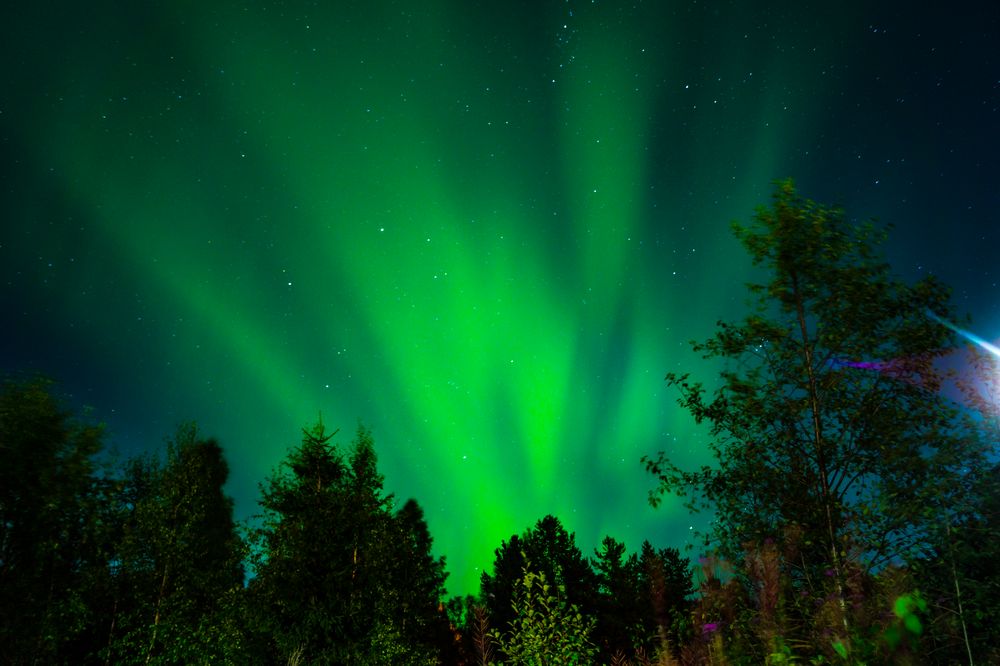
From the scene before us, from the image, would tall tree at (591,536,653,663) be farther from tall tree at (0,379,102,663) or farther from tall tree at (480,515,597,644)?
tall tree at (0,379,102,663)

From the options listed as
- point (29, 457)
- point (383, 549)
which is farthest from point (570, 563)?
point (29, 457)

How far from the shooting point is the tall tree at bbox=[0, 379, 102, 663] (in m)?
15.1

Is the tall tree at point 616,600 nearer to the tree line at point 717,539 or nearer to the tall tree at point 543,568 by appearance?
the tall tree at point 543,568

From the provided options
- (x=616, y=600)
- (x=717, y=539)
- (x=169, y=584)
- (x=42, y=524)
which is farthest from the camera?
(x=616, y=600)

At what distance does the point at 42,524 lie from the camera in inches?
639

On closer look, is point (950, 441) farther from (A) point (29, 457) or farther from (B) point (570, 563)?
(B) point (570, 563)

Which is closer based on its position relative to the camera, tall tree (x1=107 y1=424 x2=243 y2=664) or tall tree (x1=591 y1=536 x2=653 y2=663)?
tall tree (x1=107 y1=424 x2=243 y2=664)

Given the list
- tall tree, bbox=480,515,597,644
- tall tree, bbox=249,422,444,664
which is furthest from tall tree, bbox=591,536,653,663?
tall tree, bbox=249,422,444,664

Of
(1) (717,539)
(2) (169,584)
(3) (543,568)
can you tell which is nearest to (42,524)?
(2) (169,584)

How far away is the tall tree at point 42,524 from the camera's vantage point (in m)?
15.1

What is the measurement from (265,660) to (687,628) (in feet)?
45.1

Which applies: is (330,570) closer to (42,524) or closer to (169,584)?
(169,584)

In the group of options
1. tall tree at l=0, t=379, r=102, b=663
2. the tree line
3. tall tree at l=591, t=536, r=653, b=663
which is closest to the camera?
the tree line

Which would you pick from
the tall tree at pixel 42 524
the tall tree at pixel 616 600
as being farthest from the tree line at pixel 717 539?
the tall tree at pixel 616 600
